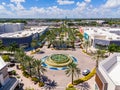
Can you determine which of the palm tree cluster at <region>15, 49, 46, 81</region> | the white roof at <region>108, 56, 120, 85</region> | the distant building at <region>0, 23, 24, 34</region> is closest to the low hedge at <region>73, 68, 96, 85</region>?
the palm tree cluster at <region>15, 49, 46, 81</region>

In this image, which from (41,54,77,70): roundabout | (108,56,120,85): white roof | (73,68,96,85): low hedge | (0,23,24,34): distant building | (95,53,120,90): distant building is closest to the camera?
(95,53,120,90): distant building

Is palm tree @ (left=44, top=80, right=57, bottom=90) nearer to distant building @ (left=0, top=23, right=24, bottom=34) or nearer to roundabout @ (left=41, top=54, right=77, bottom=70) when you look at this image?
roundabout @ (left=41, top=54, right=77, bottom=70)

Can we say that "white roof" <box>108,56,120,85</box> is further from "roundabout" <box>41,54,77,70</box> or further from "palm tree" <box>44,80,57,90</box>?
"roundabout" <box>41,54,77,70</box>

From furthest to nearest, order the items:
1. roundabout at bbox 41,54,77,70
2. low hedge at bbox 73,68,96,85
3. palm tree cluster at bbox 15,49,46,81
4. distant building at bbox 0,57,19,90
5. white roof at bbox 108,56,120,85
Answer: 1. roundabout at bbox 41,54,77,70
2. palm tree cluster at bbox 15,49,46,81
3. low hedge at bbox 73,68,96,85
4. distant building at bbox 0,57,19,90
5. white roof at bbox 108,56,120,85

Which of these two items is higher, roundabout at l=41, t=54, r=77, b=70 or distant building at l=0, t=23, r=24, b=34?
distant building at l=0, t=23, r=24, b=34

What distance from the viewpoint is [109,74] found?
32594 mm

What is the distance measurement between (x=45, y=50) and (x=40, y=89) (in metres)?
43.8

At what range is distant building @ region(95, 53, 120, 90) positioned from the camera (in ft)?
88.6

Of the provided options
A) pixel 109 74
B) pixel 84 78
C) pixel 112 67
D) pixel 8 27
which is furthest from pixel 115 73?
pixel 8 27

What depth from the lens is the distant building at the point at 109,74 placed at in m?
27.0

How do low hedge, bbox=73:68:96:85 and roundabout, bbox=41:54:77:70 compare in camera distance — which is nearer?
low hedge, bbox=73:68:96:85

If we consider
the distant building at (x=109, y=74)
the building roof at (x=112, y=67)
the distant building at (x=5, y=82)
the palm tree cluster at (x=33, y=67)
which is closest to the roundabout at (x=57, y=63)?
the palm tree cluster at (x=33, y=67)

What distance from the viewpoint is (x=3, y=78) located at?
36.7m

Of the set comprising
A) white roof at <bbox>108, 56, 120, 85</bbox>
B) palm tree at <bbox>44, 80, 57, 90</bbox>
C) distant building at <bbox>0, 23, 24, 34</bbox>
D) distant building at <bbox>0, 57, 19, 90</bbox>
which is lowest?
palm tree at <bbox>44, 80, 57, 90</bbox>
